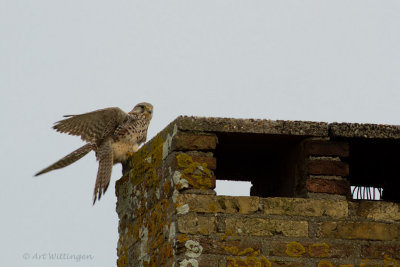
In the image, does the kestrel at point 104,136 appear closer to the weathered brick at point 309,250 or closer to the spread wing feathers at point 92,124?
the spread wing feathers at point 92,124

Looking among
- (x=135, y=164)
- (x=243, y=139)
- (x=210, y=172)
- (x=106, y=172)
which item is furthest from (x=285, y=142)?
(x=106, y=172)

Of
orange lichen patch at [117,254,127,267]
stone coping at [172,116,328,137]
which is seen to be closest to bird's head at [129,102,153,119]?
orange lichen patch at [117,254,127,267]

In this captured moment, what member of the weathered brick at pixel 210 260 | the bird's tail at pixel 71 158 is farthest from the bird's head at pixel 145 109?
the weathered brick at pixel 210 260

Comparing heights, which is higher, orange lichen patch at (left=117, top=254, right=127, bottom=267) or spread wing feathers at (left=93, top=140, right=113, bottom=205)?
spread wing feathers at (left=93, top=140, right=113, bottom=205)

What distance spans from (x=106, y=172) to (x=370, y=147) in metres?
2.37

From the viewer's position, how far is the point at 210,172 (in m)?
5.31

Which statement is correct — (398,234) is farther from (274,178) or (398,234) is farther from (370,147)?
(274,178)

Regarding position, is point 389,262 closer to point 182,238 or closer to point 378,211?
point 378,211

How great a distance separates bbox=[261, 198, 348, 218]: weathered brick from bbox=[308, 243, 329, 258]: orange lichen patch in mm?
199

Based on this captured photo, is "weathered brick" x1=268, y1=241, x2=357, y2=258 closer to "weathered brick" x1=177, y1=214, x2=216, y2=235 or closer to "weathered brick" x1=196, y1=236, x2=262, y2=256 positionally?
"weathered brick" x1=196, y1=236, x2=262, y2=256

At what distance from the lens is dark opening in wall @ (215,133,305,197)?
5.60 m

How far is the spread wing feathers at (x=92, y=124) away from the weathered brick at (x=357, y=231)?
2.92m

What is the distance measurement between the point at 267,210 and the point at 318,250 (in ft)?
1.27

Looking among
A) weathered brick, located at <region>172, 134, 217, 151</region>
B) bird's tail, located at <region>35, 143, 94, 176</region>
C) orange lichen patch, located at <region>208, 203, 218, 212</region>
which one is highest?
bird's tail, located at <region>35, 143, 94, 176</region>
